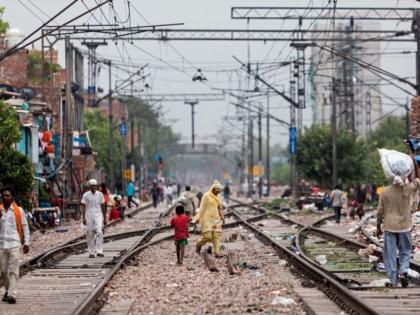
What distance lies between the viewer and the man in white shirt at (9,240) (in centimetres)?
1566

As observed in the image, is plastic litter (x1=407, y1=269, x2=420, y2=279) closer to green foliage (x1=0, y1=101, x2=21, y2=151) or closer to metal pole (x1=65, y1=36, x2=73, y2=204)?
green foliage (x1=0, y1=101, x2=21, y2=151)

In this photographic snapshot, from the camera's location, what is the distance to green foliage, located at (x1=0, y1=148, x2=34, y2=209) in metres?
32.5

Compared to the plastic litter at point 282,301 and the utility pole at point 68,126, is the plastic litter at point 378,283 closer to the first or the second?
the plastic litter at point 282,301

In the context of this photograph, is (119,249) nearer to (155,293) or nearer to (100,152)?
(155,293)

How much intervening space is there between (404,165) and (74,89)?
181ft

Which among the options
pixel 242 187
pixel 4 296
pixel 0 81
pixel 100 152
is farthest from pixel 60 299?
pixel 242 187

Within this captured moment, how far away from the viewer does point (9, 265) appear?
15781 mm

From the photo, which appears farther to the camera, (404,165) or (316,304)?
(404,165)

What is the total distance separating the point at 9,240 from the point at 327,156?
60607mm

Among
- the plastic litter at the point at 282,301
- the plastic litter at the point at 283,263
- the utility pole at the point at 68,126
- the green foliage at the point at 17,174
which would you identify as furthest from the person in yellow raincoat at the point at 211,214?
the utility pole at the point at 68,126

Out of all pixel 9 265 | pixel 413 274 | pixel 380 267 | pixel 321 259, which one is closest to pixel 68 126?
pixel 321 259

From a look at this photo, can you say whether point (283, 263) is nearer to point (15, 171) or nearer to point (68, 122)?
point (15, 171)

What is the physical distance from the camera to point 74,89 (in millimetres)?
69562

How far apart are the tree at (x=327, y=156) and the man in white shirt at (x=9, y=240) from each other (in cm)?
5914
